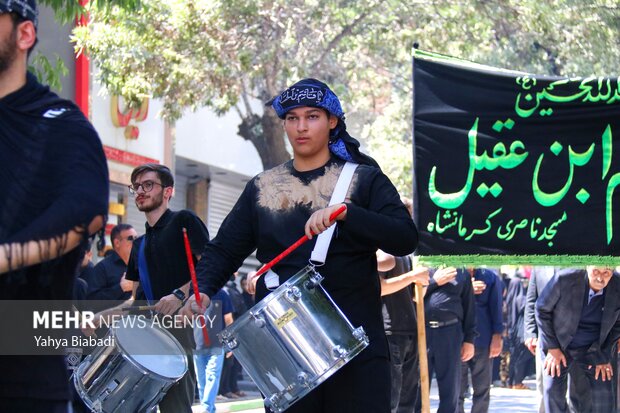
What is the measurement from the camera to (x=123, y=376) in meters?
6.88

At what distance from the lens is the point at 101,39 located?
62.6ft

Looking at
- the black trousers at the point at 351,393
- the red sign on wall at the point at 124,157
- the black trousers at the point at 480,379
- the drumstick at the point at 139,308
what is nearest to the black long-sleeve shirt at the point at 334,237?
the black trousers at the point at 351,393

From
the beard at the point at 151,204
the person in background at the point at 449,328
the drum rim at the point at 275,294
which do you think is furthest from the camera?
the person in background at the point at 449,328

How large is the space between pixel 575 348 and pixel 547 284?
25.3 inches

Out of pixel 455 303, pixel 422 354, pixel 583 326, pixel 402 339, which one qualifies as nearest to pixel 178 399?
pixel 422 354

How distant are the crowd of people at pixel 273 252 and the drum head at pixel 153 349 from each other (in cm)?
33

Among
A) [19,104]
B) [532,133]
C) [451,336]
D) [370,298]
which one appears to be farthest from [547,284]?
[19,104]

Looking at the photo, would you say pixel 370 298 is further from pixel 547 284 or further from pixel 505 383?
pixel 505 383

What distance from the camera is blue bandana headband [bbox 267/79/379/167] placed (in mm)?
5484

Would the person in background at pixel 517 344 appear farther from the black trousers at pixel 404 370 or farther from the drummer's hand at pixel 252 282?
the drummer's hand at pixel 252 282

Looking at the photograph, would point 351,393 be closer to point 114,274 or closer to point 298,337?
point 298,337

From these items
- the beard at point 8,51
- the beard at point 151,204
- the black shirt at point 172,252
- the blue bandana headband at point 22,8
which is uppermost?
the blue bandana headband at point 22,8

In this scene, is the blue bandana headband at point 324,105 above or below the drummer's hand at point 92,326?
above

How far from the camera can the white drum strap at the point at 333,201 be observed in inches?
206
